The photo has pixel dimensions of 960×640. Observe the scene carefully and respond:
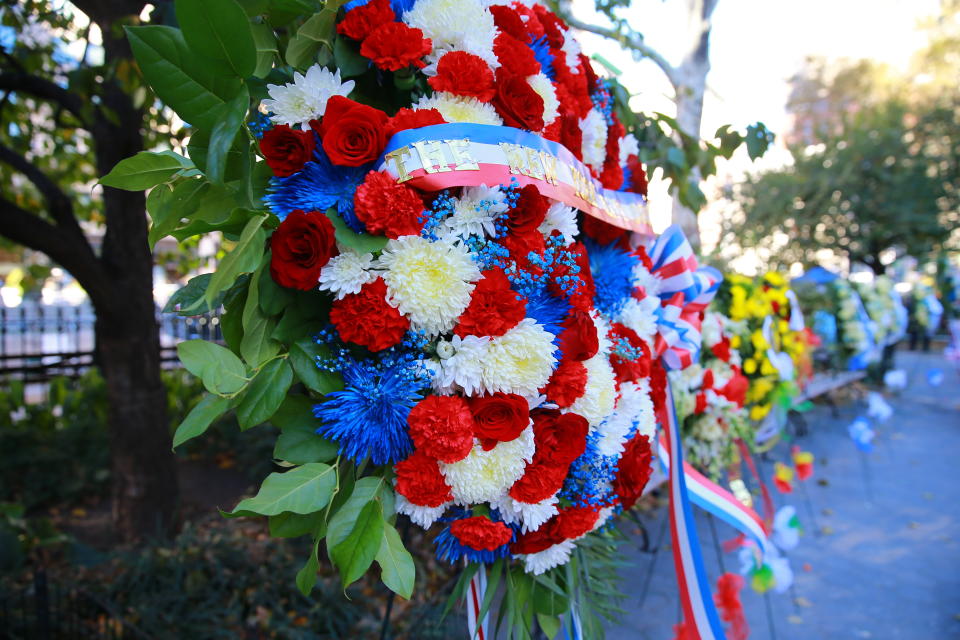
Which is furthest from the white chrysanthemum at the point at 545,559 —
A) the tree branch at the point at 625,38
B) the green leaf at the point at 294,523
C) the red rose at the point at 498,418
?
the tree branch at the point at 625,38

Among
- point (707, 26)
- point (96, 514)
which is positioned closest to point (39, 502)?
point (96, 514)

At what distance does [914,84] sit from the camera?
19.7m

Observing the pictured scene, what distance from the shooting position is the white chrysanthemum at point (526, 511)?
106 cm

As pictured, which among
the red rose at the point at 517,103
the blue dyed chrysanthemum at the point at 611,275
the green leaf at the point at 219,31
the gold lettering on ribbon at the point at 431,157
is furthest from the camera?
the blue dyed chrysanthemum at the point at 611,275

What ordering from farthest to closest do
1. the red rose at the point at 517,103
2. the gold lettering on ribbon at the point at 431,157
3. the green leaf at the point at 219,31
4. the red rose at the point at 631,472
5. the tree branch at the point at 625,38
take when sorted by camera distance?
the tree branch at the point at 625,38
the red rose at the point at 631,472
the red rose at the point at 517,103
the gold lettering on ribbon at the point at 431,157
the green leaf at the point at 219,31

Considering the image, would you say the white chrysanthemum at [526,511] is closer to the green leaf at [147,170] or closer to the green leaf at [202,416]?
the green leaf at [202,416]

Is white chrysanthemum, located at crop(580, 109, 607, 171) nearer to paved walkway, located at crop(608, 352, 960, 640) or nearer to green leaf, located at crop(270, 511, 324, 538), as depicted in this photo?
green leaf, located at crop(270, 511, 324, 538)

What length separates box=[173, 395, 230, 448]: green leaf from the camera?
0.88m

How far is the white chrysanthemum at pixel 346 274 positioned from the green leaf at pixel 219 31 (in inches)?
11.8

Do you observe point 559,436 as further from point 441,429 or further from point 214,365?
point 214,365

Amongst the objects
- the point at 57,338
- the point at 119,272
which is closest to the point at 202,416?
the point at 119,272

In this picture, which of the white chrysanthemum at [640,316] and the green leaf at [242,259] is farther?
the white chrysanthemum at [640,316]

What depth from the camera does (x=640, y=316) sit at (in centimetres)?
144

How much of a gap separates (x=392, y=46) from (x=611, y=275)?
0.69 meters
